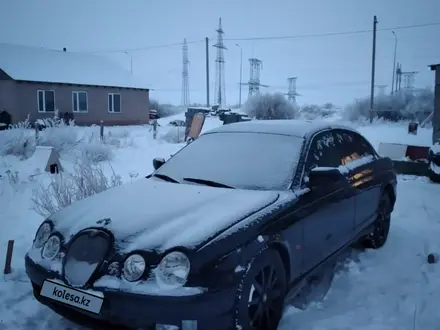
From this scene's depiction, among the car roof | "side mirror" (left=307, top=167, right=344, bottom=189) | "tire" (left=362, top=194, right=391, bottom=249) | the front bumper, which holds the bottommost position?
"tire" (left=362, top=194, right=391, bottom=249)

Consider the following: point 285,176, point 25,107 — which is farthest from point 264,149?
point 25,107

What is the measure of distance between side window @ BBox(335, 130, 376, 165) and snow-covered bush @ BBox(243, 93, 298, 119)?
1236 inches

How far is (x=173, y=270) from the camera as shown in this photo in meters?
2.36

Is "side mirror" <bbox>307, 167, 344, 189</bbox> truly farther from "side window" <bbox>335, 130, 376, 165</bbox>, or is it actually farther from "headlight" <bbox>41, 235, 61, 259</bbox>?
"headlight" <bbox>41, 235, 61, 259</bbox>

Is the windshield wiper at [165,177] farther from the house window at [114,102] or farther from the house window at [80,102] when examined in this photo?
the house window at [114,102]

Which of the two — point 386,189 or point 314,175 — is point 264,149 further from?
point 386,189

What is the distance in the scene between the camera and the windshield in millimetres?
3379

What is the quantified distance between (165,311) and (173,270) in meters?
0.23

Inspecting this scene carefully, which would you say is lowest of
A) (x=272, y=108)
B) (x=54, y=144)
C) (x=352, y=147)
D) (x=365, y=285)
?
(x=365, y=285)

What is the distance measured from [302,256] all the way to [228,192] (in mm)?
756

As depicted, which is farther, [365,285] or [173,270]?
[365,285]

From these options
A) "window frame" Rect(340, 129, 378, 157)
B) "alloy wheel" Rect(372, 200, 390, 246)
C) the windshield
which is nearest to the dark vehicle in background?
"alloy wheel" Rect(372, 200, 390, 246)

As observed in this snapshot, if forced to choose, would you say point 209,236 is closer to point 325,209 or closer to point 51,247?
point 51,247

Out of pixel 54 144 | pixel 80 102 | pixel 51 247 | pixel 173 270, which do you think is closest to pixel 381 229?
pixel 173 270
